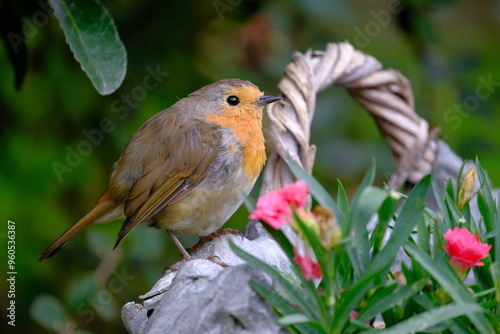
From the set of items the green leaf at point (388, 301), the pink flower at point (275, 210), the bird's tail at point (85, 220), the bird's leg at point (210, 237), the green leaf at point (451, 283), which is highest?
the pink flower at point (275, 210)

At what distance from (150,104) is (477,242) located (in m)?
2.34

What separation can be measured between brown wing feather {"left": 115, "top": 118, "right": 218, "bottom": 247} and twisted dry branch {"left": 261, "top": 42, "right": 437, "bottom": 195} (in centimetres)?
31

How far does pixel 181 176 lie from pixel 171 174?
0.04 metres

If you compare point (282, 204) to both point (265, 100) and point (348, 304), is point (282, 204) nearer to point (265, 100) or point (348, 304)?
point (348, 304)

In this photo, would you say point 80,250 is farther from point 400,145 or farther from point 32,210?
point 400,145

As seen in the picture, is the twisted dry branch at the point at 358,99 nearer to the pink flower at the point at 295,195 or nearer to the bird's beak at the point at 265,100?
the bird's beak at the point at 265,100

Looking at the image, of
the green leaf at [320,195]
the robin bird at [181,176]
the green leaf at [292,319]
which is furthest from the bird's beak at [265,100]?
the green leaf at [292,319]

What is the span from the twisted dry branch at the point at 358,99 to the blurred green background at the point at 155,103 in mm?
849

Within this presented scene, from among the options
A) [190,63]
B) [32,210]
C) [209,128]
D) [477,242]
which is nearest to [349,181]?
[190,63]

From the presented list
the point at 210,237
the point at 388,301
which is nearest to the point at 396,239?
the point at 388,301

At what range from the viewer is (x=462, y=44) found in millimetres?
4168

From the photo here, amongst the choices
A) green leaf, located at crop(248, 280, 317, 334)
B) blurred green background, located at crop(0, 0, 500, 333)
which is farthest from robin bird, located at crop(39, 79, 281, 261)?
green leaf, located at crop(248, 280, 317, 334)

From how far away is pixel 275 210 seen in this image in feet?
4.07

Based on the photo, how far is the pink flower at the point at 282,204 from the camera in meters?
1.23
